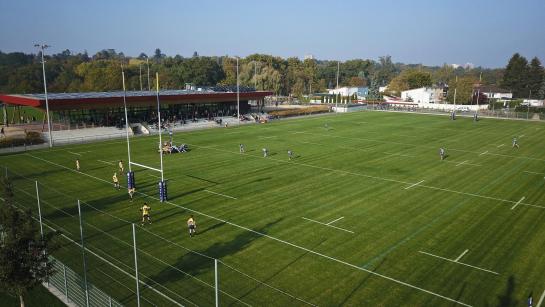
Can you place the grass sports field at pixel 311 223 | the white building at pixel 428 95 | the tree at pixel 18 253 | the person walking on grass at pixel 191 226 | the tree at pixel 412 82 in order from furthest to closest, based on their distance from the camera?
1. the tree at pixel 412 82
2. the white building at pixel 428 95
3. the person walking on grass at pixel 191 226
4. the grass sports field at pixel 311 223
5. the tree at pixel 18 253

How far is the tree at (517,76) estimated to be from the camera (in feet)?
466

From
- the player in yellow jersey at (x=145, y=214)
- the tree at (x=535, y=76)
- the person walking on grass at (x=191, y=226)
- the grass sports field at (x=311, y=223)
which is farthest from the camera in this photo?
the tree at (x=535, y=76)

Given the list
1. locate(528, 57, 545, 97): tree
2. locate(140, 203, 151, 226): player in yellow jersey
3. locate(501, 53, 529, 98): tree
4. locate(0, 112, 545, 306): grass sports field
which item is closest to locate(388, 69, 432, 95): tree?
locate(501, 53, 529, 98): tree

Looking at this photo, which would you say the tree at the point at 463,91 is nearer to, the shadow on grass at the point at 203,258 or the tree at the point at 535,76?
the tree at the point at 535,76

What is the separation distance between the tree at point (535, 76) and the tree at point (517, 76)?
1202 millimetres

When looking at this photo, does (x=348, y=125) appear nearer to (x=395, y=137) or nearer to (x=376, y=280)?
(x=395, y=137)

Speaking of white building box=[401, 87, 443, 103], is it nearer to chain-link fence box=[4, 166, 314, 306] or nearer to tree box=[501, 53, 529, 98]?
tree box=[501, 53, 529, 98]

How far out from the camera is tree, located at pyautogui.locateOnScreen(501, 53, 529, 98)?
142000mm

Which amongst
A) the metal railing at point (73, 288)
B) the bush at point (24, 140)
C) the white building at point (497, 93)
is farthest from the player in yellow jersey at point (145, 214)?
the white building at point (497, 93)

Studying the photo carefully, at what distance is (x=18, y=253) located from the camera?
14492 mm

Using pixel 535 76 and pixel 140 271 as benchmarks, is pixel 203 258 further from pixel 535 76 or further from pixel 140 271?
pixel 535 76

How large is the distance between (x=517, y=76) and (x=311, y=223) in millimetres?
146929

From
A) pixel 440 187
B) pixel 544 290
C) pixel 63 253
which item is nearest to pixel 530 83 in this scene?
pixel 440 187

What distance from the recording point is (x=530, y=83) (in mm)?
141500
